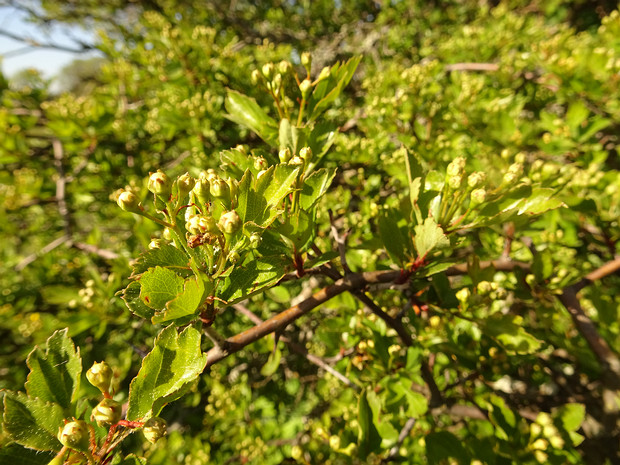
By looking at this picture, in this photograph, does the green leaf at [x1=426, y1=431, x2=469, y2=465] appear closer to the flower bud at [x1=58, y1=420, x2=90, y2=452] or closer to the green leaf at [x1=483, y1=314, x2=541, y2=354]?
the green leaf at [x1=483, y1=314, x2=541, y2=354]

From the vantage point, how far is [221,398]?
2.28m


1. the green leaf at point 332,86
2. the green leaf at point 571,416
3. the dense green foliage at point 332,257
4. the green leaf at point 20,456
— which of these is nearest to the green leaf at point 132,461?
the dense green foliage at point 332,257

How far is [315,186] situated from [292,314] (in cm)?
30

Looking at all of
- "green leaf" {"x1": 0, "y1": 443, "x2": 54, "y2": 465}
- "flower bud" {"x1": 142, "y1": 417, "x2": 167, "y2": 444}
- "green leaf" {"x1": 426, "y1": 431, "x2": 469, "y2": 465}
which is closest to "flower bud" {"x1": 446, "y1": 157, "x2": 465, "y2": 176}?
"flower bud" {"x1": 142, "y1": 417, "x2": 167, "y2": 444}

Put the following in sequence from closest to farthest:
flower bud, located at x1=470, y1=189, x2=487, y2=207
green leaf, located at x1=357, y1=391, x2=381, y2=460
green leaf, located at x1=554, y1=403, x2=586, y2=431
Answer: flower bud, located at x1=470, y1=189, x2=487, y2=207 → green leaf, located at x1=357, y1=391, x2=381, y2=460 → green leaf, located at x1=554, y1=403, x2=586, y2=431

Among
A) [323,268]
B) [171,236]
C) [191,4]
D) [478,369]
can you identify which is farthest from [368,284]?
[191,4]

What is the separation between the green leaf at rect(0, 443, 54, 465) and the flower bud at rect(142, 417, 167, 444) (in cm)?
26

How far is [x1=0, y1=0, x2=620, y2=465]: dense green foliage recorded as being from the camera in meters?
0.67

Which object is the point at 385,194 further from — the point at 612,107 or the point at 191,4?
the point at 191,4

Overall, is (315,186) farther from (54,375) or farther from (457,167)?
(54,375)

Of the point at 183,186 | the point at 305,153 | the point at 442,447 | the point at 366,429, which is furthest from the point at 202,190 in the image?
the point at 442,447

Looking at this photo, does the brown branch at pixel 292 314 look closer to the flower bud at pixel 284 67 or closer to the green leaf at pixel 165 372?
the green leaf at pixel 165 372

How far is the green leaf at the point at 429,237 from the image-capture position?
2.51 feet

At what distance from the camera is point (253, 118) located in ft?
3.17
